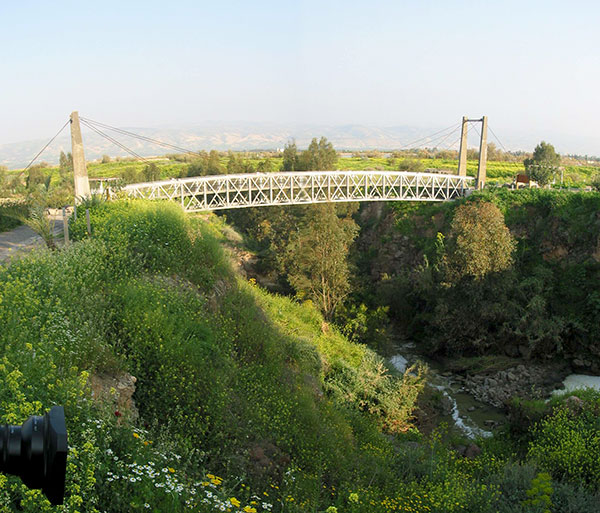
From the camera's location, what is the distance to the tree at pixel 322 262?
79.1 ft

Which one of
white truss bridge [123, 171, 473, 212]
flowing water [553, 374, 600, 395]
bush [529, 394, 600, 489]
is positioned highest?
white truss bridge [123, 171, 473, 212]

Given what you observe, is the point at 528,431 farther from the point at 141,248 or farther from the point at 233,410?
the point at 141,248

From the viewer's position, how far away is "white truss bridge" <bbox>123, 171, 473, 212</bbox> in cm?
2584

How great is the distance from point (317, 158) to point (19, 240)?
1024 inches

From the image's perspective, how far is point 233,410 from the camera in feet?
28.1

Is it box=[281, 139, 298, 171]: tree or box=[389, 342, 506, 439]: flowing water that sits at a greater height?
box=[281, 139, 298, 171]: tree

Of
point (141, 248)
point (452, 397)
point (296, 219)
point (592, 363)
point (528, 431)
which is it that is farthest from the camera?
point (296, 219)

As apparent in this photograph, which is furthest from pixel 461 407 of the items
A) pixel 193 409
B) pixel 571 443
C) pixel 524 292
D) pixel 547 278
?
pixel 193 409

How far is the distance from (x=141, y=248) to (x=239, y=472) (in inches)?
235

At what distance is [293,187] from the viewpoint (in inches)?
1169

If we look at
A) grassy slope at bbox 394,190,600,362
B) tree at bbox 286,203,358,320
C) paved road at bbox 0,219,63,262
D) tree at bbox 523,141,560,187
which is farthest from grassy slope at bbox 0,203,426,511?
tree at bbox 523,141,560,187

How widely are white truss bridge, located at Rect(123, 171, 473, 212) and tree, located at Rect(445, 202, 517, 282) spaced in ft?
23.0

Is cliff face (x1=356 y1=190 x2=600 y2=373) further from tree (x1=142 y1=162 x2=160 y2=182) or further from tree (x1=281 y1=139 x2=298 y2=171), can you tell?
tree (x1=142 y1=162 x2=160 y2=182)

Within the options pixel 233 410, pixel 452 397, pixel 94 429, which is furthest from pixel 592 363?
pixel 94 429
